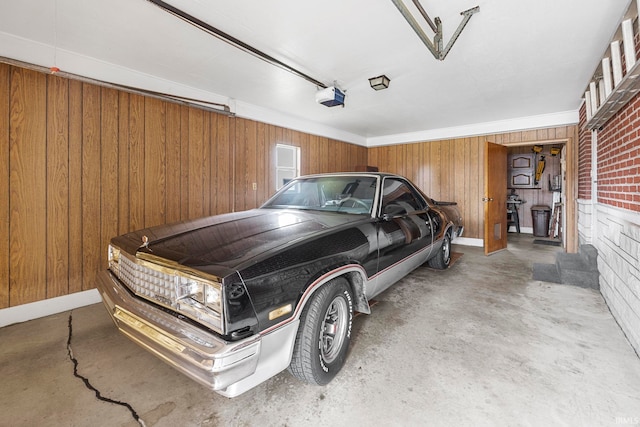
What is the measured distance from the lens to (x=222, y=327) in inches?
44.8

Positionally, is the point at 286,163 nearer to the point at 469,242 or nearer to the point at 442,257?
the point at 442,257

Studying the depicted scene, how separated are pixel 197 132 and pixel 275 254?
326 cm

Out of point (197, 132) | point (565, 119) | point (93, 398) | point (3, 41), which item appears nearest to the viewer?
point (93, 398)

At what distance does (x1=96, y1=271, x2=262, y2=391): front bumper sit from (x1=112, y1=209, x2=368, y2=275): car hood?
0.92ft

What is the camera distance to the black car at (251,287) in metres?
1.16

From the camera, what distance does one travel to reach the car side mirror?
241cm

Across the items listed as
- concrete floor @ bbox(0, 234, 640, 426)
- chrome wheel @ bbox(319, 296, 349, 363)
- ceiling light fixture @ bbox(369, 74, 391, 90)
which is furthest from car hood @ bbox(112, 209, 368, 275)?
ceiling light fixture @ bbox(369, 74, 391, 90)

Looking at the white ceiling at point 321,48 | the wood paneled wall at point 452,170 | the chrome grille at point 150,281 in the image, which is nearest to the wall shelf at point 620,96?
the white ceiling at point 321,48

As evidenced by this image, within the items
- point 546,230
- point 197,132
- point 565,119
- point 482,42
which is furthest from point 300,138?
point 546,230

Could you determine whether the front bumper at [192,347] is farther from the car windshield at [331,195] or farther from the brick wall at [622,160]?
the brick wall at [622,160]

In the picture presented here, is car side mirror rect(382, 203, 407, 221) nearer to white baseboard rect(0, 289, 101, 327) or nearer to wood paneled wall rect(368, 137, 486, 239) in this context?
white baseboard rect(0, 289, 101, 327)

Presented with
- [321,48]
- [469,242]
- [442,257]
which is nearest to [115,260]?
[321,48]

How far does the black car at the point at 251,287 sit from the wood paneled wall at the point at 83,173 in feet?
5.09

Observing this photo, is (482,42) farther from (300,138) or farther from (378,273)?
(300,138)
